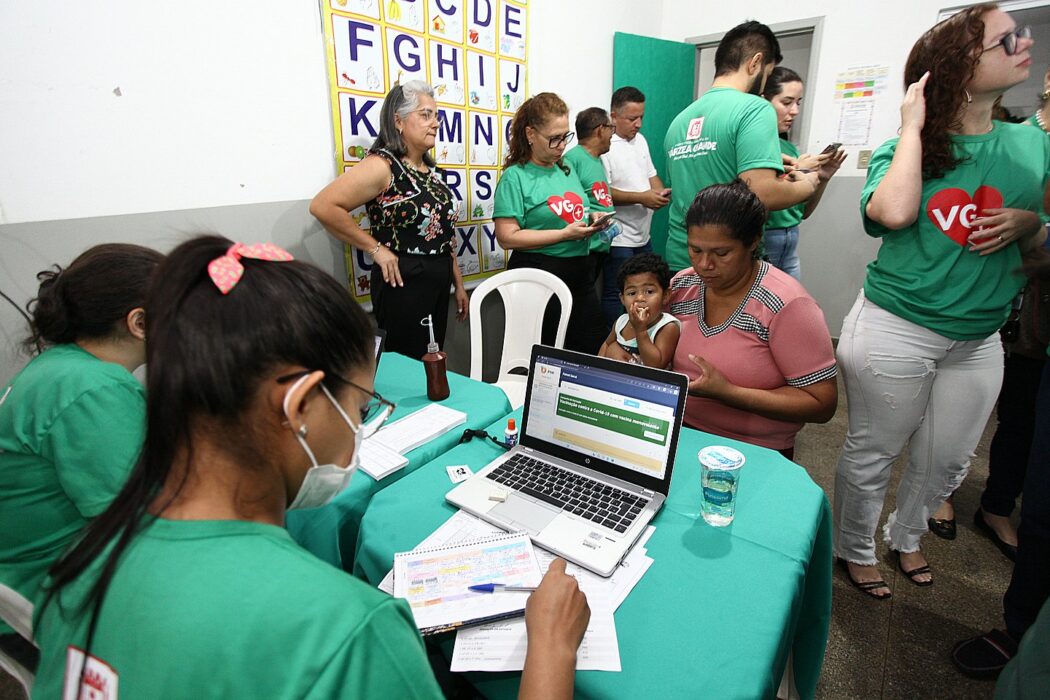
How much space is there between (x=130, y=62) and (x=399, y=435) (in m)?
1.55

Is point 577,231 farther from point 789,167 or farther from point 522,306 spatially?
point 789,167

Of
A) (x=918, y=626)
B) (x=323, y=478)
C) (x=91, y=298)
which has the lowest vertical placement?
(x=918, y=626)

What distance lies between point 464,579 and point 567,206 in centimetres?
214

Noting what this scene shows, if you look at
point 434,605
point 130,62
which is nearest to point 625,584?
point 434,605

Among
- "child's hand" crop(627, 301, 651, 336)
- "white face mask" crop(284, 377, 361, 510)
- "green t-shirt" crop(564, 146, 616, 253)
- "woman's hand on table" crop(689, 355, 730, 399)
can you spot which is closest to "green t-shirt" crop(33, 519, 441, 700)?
"white face mask" crop(284, 377, 361, 510)

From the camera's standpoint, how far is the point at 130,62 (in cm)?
171

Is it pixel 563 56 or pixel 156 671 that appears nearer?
pixel 156 671

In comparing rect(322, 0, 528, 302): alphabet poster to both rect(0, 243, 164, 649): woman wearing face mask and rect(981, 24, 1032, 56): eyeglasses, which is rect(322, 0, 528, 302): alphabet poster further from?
rect(981, 24, 1032, 56): eyeglasses

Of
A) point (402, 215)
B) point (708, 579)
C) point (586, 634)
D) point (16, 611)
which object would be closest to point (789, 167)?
point (402, 215)

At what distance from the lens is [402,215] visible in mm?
2209

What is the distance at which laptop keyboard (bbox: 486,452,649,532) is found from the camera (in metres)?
0.99

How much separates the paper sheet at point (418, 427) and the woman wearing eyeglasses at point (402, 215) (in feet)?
3.00

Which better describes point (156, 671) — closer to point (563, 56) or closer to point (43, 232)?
point (43, 232)

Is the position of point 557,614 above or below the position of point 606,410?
below
